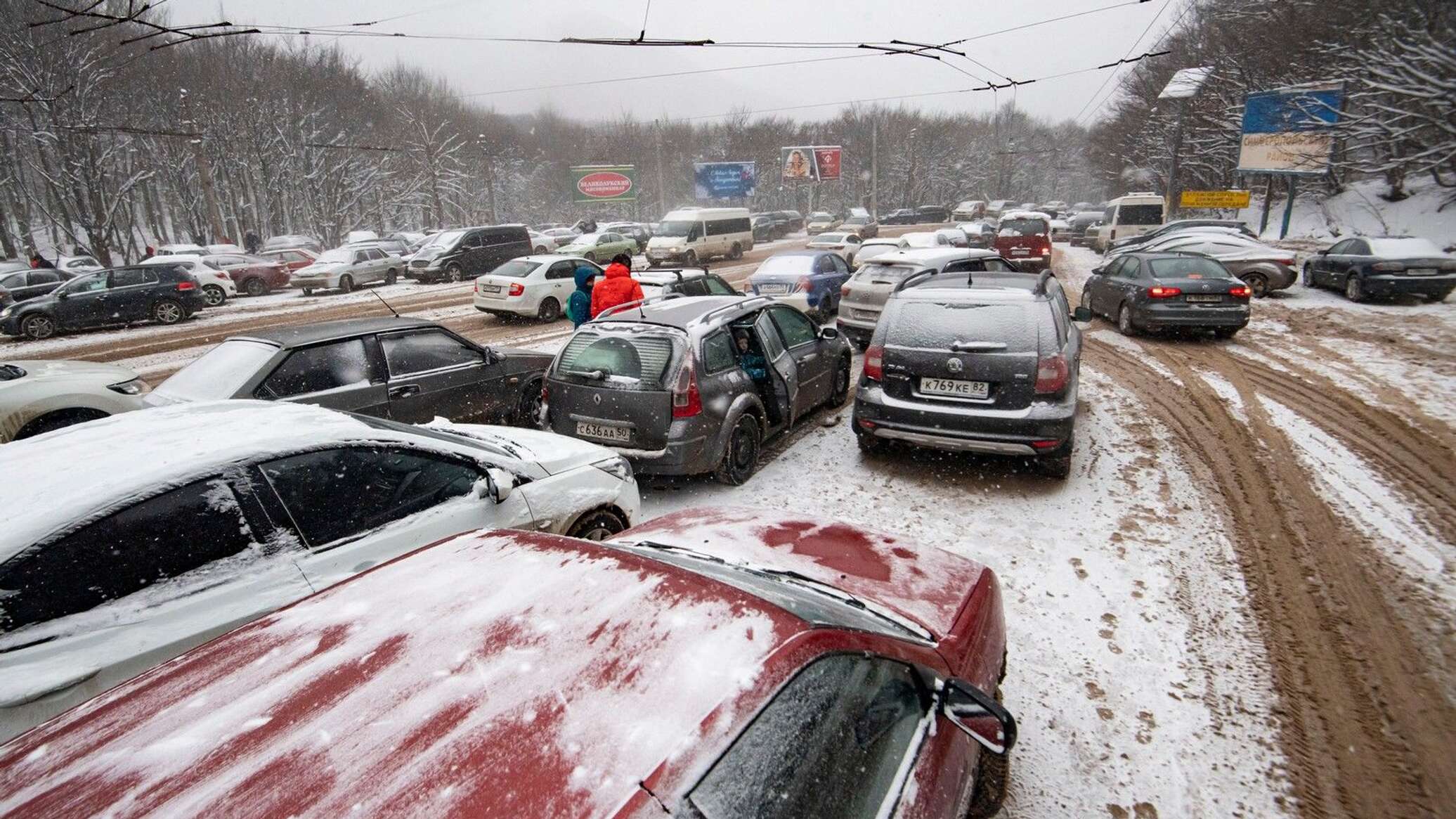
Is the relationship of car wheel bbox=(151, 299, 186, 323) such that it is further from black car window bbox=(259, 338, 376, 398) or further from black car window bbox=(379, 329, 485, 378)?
black car window bbox=(259, 338, 376, 398)

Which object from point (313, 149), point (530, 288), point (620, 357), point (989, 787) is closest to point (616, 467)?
point (620, 357)

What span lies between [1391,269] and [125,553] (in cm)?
1831

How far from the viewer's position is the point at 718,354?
18.2ft

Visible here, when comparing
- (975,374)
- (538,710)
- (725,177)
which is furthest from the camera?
(725,177)

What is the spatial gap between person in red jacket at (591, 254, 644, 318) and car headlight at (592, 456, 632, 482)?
4.15 m

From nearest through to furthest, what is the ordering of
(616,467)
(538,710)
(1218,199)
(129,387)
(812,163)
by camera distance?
(538,710), (616,467), (129,387), (1218,199), (812,163)

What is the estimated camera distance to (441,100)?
57469mm

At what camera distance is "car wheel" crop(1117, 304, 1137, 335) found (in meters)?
10.9

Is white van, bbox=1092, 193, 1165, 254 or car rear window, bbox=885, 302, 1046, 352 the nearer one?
car rear window, bbox=885, 302, 1046, 352

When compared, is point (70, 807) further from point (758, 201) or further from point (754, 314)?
point (758, 201)

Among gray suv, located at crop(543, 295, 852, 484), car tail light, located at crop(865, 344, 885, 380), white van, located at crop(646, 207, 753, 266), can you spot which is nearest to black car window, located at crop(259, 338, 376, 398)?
gray suv, located at crop(543, 295, 852, 484)

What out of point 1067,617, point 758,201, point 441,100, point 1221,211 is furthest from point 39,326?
point 758,201

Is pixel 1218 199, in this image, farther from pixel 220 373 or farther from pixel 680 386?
pixel 220 373

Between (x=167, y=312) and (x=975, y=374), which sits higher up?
(x=975, y=374)
